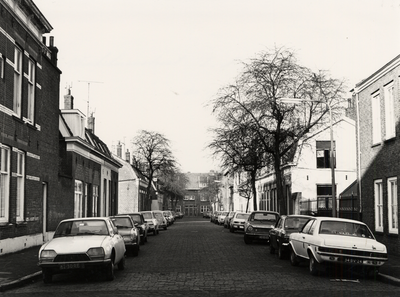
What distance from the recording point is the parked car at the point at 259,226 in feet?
84.4

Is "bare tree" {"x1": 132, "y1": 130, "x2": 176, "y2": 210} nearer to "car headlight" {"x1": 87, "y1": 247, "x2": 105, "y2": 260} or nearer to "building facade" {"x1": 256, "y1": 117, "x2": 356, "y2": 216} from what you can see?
"building facade" {"x1": 256, "y1": 117, "x2": 356, "y2": 216}

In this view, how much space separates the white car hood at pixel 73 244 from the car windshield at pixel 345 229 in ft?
18.5

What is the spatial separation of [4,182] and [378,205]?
45.3ft

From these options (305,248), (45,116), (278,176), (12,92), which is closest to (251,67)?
(278,176)

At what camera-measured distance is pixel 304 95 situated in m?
29.2

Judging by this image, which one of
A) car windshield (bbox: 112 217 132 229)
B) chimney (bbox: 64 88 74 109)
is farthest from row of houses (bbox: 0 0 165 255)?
chimney (bbox: 64 88 74 109)

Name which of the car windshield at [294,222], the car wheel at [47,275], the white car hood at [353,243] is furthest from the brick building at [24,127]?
the white car hood at [353,243]

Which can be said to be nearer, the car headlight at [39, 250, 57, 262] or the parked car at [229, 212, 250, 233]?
the car headlight at [39, 250, 57, 262]

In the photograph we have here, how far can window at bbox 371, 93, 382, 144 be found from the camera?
22219 millimetres

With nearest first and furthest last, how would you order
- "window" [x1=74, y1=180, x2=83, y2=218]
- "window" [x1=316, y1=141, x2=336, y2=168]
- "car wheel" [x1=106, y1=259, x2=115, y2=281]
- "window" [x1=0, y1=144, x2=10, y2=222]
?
"car wheel" [x1=106, y1=259, x2=115, y2=281] → "window" [x1=0, y1=144, x2=10, y2=222] → "window" [x1=74, y1=180, x2=83, y2=218] → "window" [x1=316, y1=141, x2=336, y2=168]

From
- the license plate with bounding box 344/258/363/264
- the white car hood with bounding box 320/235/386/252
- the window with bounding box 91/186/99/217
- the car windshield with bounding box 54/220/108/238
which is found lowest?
the license plate with bounding box 344/258/363/264

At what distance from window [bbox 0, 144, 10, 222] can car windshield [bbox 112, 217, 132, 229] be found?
12.9 feet

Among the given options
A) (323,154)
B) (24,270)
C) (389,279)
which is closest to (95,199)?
(323,154)

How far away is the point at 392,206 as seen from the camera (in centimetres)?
2042
